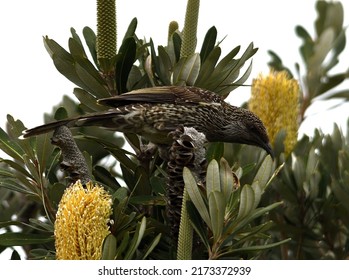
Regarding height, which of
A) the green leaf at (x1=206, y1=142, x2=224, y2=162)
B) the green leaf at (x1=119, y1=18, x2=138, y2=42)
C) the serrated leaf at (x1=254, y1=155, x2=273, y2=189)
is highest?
the green leaf at (x1=119, y1=18, x2=138, y2=42)

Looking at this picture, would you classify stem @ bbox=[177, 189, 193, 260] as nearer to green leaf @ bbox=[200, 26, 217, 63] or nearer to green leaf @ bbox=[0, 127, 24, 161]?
green leaf @ bbox=[0, 127, 24, 161]

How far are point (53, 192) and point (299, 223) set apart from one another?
1331 millimetres

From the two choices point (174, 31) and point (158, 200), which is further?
point (174, 31)

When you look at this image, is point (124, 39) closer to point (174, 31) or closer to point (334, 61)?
point (174, 31)

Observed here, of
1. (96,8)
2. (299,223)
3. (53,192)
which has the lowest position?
(299,223)

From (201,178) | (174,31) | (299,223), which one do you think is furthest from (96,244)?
(299,223)

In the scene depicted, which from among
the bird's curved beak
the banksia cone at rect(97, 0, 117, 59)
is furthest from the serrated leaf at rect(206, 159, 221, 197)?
the bird's curved beak

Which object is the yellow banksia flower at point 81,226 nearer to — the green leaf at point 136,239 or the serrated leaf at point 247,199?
the green leaf at point 136,239

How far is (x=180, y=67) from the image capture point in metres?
3.91

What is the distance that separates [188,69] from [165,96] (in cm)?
48

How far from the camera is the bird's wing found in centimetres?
401

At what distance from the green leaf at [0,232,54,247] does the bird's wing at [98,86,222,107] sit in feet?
1.91

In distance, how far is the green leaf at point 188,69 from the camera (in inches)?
151

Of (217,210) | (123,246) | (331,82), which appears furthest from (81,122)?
(331,82)
